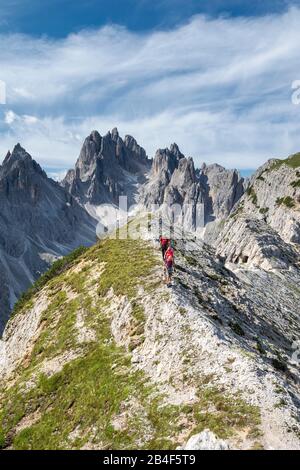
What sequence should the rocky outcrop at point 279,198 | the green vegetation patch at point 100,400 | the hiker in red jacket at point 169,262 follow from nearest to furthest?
the green vegetation patch at point 100,400 → the hiker in red jacket at point 169,262 → the rocky outcrop at point 279,198

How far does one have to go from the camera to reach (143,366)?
73.3 ft

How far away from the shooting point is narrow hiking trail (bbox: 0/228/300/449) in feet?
58.1

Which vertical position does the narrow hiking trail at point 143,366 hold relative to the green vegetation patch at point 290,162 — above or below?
below

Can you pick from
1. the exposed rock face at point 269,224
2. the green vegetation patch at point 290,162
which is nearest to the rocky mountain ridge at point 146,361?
the exposed rock face at point 269,224

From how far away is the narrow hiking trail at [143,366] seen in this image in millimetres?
17703

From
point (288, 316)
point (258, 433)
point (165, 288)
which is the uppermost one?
point (165, 288)

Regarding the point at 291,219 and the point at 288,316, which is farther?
the point at 291,219

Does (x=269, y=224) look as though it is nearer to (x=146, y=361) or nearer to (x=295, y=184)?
(x=295, y=184)

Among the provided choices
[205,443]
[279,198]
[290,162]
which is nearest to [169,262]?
[205,443]

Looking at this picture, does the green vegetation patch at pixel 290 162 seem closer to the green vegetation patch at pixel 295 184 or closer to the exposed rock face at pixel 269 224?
the exposed rock face at pixel 269 224

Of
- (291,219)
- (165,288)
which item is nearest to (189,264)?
(165,288)

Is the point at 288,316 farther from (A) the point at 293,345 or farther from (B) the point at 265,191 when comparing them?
(B) the point at 265,191

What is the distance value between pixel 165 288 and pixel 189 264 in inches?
310

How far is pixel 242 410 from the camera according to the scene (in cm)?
1736
